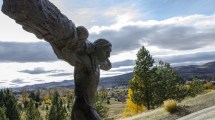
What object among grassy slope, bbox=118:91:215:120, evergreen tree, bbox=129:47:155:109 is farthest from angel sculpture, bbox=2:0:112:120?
evergreen tree, bbox=129:47:155:109

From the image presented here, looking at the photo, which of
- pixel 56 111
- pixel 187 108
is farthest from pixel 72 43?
pixel 56 111

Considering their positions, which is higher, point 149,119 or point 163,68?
point 163,68

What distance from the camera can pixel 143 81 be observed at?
5091cm

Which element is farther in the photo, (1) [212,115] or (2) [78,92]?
(1) [212,115]

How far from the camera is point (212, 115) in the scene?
19516 millimetres

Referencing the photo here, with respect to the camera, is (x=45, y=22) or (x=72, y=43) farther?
(x=72, y=43)

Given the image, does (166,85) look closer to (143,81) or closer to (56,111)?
(143,81)

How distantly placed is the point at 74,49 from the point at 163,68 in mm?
52822

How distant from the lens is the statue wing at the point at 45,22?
645 centimetres

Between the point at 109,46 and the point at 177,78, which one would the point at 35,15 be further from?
the point at 177,78

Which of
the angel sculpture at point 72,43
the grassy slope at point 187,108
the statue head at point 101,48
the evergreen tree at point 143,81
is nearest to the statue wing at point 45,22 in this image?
the angel sculpture at point 72,43

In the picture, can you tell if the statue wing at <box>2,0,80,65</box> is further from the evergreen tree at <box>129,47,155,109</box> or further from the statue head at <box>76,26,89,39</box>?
the evergreen tree at <box>129,47,155,109</box>

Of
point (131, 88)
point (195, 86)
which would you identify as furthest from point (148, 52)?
point (195, 86)

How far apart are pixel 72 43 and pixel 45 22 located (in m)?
1.07
